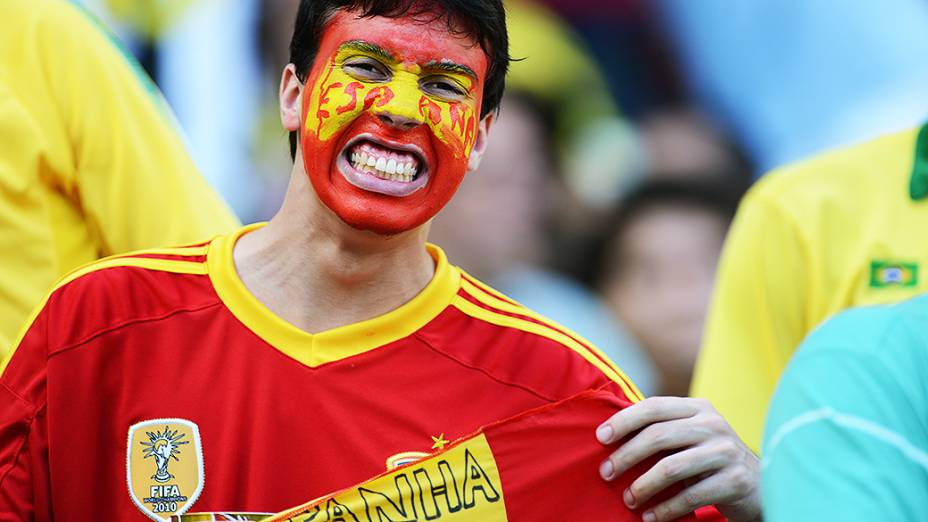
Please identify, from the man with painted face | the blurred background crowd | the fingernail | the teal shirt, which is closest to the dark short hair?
the man with painted face

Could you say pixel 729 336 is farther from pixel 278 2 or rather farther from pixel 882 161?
pixel 278 2

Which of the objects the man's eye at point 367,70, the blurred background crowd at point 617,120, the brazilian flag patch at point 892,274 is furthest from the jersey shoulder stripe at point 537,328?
the blurred background crowd at point 617,120

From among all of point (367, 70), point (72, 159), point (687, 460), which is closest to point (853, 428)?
point (687, 460)

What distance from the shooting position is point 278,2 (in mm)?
6613

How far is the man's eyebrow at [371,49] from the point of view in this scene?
3654 millimetres

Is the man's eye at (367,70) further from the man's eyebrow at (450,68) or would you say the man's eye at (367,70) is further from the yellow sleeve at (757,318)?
the yellow sleeve at (757,318)

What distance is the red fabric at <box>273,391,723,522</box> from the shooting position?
340 centimetres

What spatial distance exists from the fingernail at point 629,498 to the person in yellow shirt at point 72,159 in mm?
1246

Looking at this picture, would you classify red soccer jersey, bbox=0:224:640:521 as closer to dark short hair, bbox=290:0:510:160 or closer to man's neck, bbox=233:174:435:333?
man's neck, bbox=233:174:435:333

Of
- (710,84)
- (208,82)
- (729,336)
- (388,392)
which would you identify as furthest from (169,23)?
(388,392)

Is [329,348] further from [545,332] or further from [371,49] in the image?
[371,49]

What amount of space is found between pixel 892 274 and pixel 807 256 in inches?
8.6

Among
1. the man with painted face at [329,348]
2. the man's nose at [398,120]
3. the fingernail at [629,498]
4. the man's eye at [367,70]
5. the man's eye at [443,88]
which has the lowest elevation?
the fingernail at [629,498]

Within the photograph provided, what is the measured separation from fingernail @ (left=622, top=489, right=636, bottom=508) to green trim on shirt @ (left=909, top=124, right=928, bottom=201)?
1.48m
